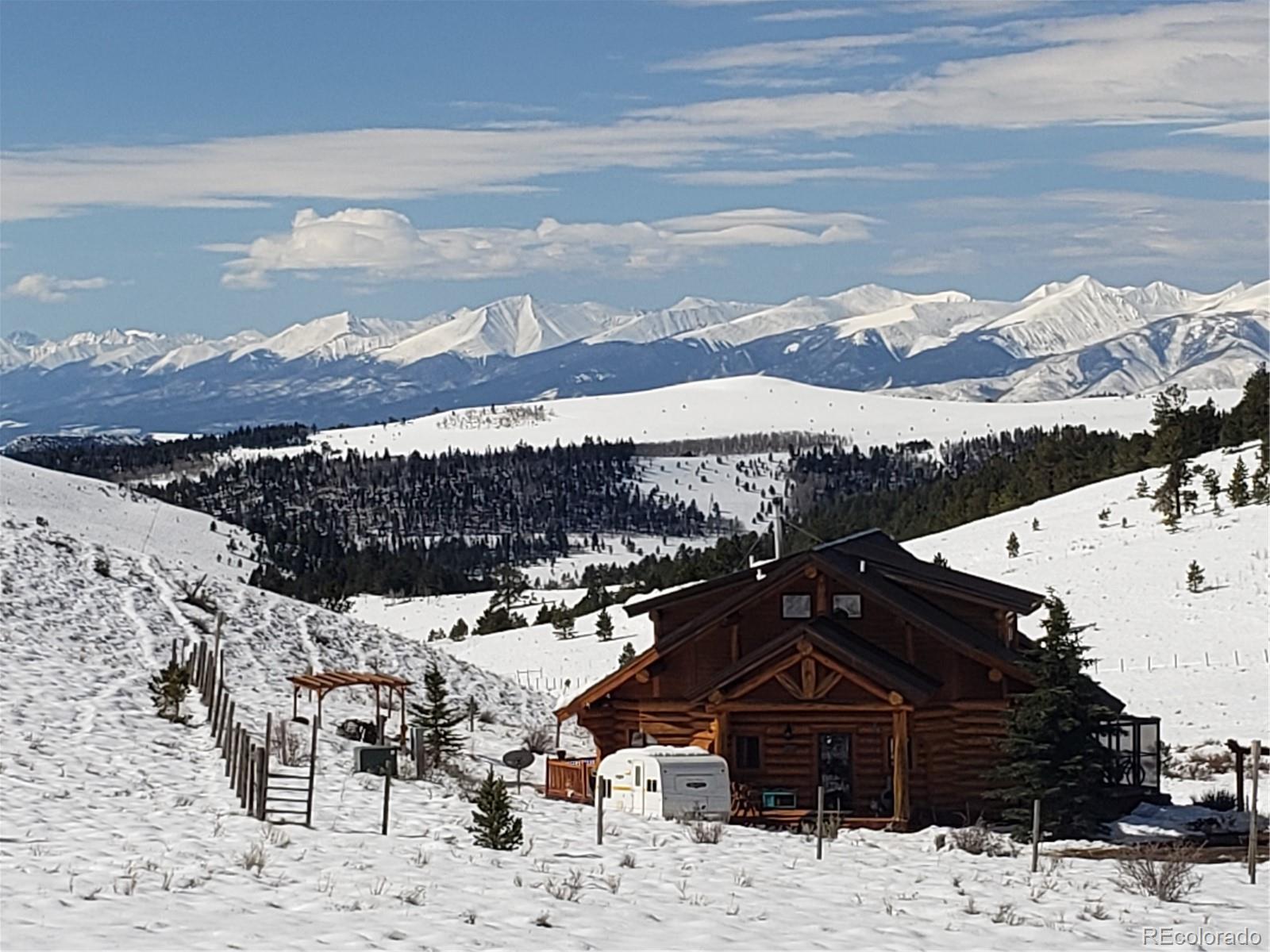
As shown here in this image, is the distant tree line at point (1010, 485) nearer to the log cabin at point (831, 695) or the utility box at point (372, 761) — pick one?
the log cabin at point (831, 695)

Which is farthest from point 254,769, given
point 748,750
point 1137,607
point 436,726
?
point 1137,607

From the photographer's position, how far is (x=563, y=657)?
71.4 meters

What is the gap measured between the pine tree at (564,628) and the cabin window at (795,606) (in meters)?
46.4

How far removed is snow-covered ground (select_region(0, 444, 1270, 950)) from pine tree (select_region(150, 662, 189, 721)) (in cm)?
38

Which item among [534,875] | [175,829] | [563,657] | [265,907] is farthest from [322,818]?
[563,657]

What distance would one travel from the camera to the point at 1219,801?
32375mm

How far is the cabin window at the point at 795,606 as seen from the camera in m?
32.1

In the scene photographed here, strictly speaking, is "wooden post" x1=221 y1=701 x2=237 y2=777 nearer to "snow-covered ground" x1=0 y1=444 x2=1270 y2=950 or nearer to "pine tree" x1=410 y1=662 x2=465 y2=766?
"snow-covered ground" x1=0 y1=444 x2=1270 y2=950

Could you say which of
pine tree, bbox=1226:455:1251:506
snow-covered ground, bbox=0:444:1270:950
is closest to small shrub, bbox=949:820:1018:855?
snow-covered ground, bbox=0:444:1270:950

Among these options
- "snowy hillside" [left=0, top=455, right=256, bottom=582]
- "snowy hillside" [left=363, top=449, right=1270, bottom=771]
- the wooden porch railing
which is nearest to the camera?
the wooden porch railing

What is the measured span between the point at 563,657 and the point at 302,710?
3454cm

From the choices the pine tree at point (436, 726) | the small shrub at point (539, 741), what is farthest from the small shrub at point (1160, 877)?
the small shrub at point (539, 741)

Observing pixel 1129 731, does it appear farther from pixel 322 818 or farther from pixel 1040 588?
pixel 1040 588

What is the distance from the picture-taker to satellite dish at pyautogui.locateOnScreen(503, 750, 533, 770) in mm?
33938
